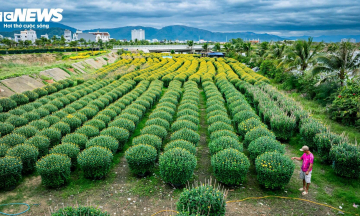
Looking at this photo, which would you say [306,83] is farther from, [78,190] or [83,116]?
[78,190]

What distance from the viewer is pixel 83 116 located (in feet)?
52.8

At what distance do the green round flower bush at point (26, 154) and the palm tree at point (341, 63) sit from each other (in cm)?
2424

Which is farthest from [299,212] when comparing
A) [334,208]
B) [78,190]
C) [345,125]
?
[345,125]

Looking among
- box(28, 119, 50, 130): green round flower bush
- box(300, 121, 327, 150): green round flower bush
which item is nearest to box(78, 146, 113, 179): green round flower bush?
box(28, 119, 50, 130): green round flower bush

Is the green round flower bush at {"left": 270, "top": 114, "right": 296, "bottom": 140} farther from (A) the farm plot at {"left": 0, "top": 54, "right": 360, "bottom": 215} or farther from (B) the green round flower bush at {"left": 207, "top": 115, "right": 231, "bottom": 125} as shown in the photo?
(B) the green round flower bush at {"left": 207, "top": 115, "right": 231, "bottom": 125}

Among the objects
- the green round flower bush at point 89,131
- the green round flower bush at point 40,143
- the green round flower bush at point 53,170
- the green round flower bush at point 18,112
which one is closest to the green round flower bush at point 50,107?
the green round flower bush at point 18,112

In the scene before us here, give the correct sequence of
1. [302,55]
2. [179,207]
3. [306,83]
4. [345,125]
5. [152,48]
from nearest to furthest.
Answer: [179,207] → [345,125] → [306,83] → [302,55] → [152,48]

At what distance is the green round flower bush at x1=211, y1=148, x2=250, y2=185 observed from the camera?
9453 millimetres

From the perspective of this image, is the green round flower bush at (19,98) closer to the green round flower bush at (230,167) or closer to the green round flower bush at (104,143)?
the green round flower bush at (104,143)

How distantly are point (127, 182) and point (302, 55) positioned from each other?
28440mm

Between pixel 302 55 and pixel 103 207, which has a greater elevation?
pixel 302 55

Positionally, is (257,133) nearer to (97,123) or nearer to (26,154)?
(97,123)

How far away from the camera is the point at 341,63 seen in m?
21.7

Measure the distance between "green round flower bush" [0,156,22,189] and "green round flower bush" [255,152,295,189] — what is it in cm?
1005
